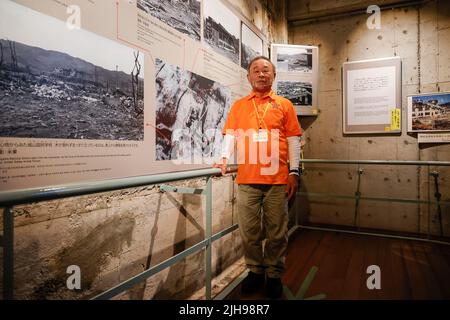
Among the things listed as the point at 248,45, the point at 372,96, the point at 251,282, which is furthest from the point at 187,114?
the point at 372,96

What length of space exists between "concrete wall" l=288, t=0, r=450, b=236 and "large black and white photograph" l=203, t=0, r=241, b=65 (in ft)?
6.26

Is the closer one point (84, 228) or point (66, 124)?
point (66, 124)

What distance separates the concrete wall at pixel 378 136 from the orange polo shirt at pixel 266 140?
235cm

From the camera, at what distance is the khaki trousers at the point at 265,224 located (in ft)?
5.87

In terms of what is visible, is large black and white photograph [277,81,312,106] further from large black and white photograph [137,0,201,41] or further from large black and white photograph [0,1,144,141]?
large black and white photograph [0,1,144,141]

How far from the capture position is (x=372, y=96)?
3.61 meters

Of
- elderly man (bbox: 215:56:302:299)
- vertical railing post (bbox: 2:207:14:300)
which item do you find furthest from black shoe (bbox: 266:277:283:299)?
vertical railing post (bbox: 2:207:14:300)

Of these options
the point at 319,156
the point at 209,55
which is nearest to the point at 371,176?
the point at 319,156
